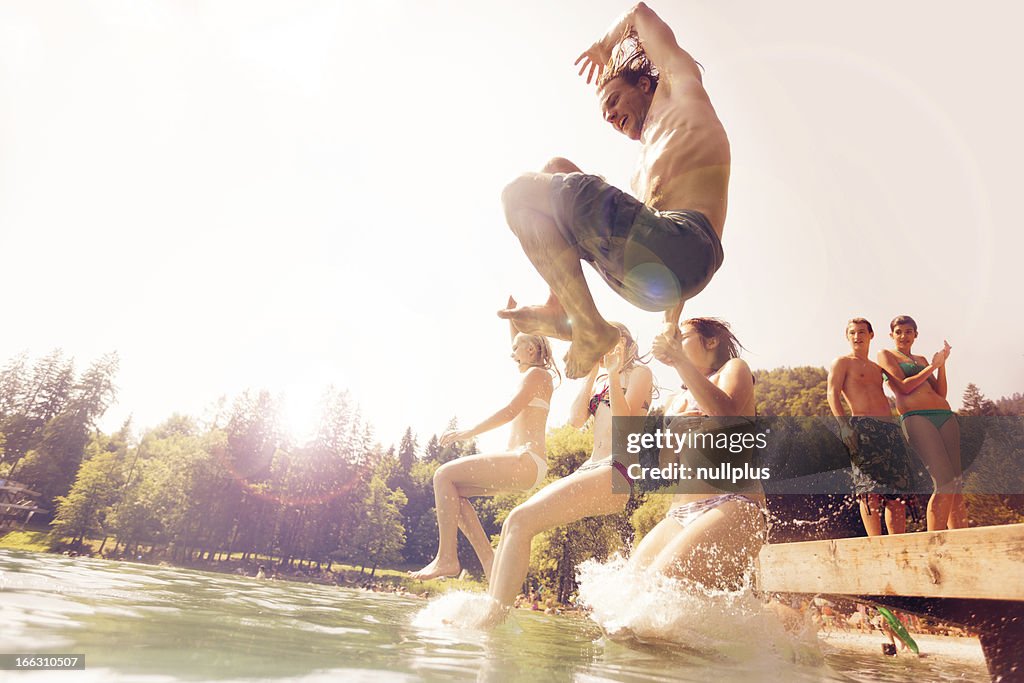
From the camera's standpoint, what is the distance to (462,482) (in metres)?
5.12

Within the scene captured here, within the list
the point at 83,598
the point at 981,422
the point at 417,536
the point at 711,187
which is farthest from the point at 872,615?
the point at 417,536

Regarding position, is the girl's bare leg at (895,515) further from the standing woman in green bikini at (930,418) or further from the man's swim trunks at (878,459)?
the man's swim trunks at (878,459)

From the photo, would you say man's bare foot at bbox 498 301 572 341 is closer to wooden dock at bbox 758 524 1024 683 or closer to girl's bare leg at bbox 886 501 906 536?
wooden dock at bbox 758 524 1024 683

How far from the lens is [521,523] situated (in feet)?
12.6

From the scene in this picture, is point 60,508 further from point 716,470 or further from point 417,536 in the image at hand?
point 716,470

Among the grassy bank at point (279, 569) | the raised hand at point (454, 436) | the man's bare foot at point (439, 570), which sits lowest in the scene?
the grassy bank at point (279, 569)

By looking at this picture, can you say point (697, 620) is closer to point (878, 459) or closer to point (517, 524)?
point (517, 524)

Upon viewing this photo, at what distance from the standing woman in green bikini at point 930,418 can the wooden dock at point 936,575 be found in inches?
118

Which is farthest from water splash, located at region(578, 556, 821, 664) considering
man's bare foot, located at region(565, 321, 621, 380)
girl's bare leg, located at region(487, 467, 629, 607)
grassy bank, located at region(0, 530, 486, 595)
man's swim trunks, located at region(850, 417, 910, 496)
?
grassy bank, located at region(0, 530, 486, 595)

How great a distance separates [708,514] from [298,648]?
8.21 feet

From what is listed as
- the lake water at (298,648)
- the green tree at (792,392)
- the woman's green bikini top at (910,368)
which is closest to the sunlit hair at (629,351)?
the lake water at (298,648)

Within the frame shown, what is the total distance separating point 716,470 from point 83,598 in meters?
4.19
